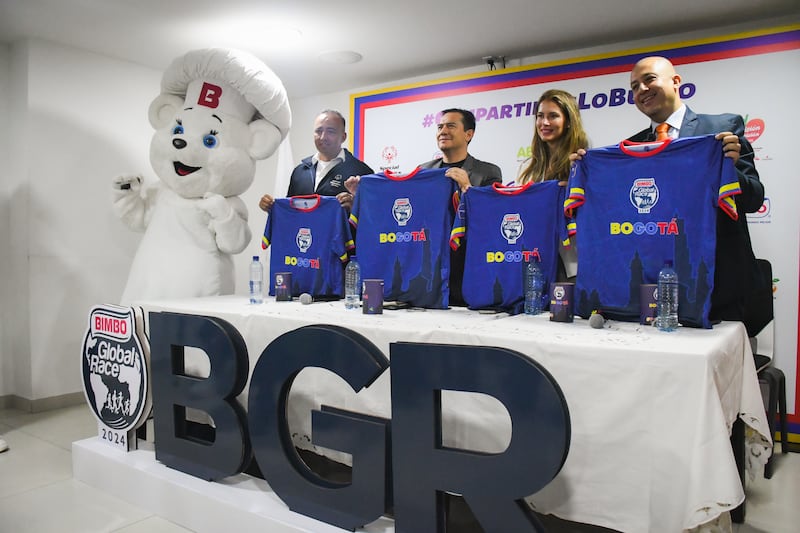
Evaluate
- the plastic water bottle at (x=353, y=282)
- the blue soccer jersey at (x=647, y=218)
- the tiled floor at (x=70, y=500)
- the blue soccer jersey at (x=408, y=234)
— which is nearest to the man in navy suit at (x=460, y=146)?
the blue soccer jersey at (x=408, y=234)

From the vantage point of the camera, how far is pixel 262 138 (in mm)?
3412

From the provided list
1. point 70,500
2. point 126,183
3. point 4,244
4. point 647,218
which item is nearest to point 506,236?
point 647,218

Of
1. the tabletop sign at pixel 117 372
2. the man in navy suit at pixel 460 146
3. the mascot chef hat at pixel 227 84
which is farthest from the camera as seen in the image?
the mascot chef hat at pixel 227 84

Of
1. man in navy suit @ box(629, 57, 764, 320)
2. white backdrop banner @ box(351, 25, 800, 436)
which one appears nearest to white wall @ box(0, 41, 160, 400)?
white backdrop banner @ box(351, 25, 800, 436)

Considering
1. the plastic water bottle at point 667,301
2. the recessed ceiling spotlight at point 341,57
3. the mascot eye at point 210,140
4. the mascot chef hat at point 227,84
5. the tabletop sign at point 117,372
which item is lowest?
the tabletop sign at point 117,372

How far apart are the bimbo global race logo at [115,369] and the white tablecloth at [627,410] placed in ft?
3.29

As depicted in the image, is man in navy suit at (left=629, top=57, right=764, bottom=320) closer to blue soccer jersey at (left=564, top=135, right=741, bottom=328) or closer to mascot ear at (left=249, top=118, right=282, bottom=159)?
blue soccer jersey at (left=564, top=135, right=741, bottom=328)

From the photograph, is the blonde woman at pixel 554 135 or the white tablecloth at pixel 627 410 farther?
the blonde woman at pixel 554 135

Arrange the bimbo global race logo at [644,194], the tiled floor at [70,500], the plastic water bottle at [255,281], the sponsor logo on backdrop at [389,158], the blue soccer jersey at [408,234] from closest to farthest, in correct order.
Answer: the bimbo global race logo at [644,194] → the tiled floor at [70,500] → the blue soccer jersey at [408,234] → the plastic water bottle at [255,281] → the sponsor logo on backdrop at [389,158]

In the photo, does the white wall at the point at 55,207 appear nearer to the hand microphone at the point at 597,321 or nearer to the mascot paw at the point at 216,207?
the mascot paw at the point at 216,207

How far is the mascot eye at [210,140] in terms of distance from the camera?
3.26 metres

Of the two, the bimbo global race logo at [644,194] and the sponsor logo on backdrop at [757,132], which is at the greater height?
the sponsor logo on backdrop at [757,132]

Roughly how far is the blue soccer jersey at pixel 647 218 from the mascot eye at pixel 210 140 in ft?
7.13

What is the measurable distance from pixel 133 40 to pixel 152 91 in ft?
2.08
